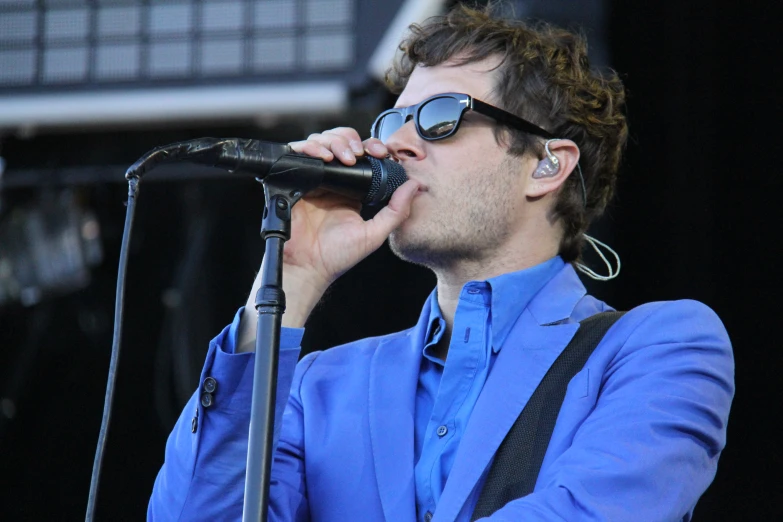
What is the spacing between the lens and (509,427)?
1.93 m

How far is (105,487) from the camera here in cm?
375

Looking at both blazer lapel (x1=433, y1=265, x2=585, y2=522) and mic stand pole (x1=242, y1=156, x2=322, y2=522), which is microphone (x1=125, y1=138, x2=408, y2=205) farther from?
blazer lapel (x1=433, y1=265, x2=585, y2=522)

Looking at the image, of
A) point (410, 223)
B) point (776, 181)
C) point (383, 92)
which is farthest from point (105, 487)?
point (776, 181)

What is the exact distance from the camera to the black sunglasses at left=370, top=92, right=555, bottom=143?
2297 millimetres

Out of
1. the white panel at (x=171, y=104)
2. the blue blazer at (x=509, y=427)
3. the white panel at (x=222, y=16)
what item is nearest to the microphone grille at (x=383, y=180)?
the blue blazer at (x=509, y=427)

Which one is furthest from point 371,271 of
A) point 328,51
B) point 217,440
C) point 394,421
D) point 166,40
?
point 217,440

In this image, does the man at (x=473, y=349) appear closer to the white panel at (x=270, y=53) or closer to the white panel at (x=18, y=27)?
the white panel at (x=270, y=53)

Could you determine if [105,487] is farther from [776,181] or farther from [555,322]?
[776,181]

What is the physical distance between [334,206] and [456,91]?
1.82ft

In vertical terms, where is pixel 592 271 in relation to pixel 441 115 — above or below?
below

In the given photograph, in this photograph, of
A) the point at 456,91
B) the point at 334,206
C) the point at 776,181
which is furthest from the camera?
the point at 776,181

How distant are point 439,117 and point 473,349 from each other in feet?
1.79

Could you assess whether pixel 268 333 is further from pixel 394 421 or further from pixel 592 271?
pixel 592 271

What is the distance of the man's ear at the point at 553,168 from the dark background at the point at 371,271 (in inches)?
16.2
